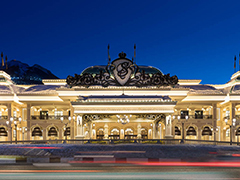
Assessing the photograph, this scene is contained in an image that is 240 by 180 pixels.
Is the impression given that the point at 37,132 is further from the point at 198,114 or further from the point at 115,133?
the point at 198,114

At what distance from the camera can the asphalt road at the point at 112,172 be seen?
9.20 metres

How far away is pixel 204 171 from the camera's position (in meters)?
10.4

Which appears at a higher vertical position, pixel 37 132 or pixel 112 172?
pixel 112 172

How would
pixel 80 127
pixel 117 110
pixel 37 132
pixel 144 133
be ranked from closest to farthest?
pixel 80 127 → pixel 117 110 → pixel 37 132 → pixel 144 133

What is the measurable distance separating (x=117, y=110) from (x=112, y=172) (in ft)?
90.2

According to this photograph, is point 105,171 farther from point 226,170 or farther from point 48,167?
point 226,170

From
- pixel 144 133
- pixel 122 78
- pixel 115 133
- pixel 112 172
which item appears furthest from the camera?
pixel 144 133

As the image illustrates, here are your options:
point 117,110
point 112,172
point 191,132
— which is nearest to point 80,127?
point 117,110

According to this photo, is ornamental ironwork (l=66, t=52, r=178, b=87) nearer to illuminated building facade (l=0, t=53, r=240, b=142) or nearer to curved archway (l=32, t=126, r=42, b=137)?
illuminated building facade (l=0, t=53, r=240, b=142)

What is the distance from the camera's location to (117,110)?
3750cm

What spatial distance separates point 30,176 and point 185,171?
6.24 m

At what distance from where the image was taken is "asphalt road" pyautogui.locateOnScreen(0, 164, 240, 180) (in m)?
9.20

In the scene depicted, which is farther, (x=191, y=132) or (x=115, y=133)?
(x=115, y=133)

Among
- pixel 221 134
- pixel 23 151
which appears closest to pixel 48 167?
pixel 23 151
